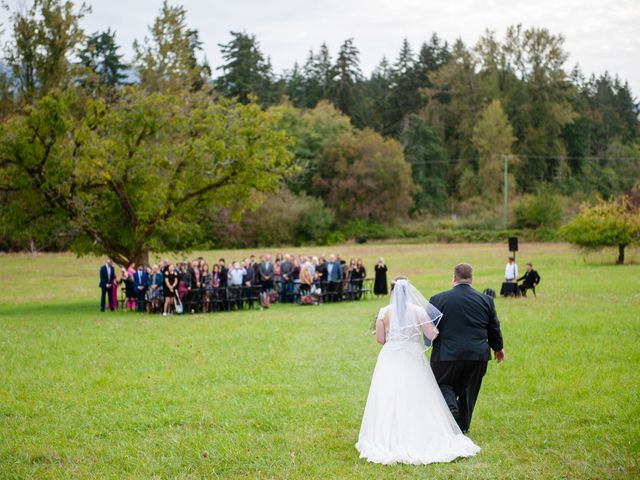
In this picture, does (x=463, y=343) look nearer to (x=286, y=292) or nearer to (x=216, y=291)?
(x=216, y=291)

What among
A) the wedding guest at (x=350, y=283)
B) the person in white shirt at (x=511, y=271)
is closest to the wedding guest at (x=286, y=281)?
the wedding guest at (x=350, y=283)

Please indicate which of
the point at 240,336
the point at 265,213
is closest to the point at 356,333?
the point at 240,336

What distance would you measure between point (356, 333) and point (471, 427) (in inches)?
367

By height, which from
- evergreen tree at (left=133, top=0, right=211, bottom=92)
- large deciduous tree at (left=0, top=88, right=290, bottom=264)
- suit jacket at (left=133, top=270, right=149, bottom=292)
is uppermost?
evergreen tree at (left=133, top=0, right=211, bottom=92)

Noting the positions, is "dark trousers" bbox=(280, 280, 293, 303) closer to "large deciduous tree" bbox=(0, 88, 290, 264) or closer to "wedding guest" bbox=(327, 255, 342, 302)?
"wedding guest" bbox=(327, 255, 342, 302)

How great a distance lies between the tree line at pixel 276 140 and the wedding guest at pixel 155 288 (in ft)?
12.0

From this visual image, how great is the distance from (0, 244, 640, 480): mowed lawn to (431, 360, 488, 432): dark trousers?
38 centimetres

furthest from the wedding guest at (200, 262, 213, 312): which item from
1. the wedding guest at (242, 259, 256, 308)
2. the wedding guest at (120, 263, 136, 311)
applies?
the wedding guest at (120, 263, 136, 311)

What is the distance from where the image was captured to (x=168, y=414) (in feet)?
32.1

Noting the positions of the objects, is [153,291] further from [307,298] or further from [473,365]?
[473,365]

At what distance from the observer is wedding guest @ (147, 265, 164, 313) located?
25375 millimetres

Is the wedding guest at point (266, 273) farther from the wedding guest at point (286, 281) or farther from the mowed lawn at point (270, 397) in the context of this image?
the mowed lawn at point (270, 397)

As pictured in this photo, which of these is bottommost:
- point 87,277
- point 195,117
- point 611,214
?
point 87,277

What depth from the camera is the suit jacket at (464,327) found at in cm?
820
